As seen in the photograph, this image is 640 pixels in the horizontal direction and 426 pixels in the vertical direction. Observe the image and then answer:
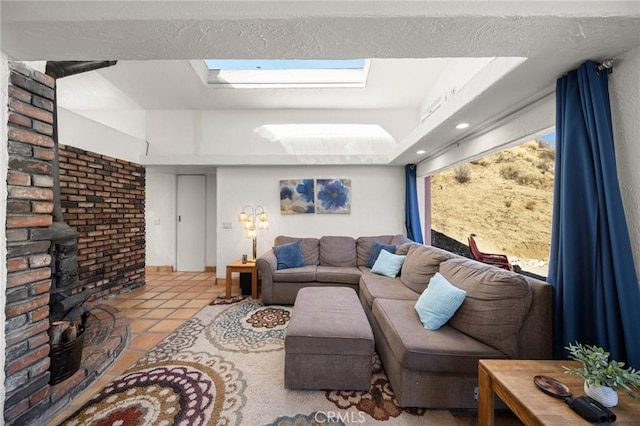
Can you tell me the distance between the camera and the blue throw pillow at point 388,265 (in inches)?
123

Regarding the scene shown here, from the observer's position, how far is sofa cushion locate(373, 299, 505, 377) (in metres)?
1.45

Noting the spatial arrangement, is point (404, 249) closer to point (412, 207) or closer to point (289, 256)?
point (412, 207)

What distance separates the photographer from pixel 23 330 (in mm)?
1365

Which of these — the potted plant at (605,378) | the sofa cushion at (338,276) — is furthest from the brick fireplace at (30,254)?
the potted plant at (605,378)

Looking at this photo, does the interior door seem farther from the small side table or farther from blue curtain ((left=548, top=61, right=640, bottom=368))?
blue curtain ((left=548, top=61, right=640, bottom=368))

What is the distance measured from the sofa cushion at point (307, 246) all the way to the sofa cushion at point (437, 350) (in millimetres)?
2155

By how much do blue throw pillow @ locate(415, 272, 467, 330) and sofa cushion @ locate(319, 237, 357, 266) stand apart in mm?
1948

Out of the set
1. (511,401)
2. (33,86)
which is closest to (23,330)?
(33,86)

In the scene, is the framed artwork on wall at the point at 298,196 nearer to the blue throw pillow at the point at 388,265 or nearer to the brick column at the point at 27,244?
the blue throw pillow at the point at 388,265

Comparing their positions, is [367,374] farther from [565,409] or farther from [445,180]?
[445,180]

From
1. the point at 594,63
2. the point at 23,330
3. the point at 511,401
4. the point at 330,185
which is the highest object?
the point at 594,63

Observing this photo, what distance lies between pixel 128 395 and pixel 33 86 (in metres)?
2.06

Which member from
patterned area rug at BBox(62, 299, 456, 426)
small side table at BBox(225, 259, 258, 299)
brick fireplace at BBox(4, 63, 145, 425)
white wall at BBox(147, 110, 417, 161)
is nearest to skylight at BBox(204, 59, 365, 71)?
white wall at BBox(147, 110, 417, 161)

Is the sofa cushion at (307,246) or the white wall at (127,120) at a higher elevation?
the white wall at (127,120)
